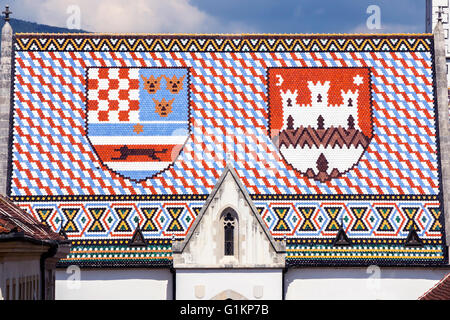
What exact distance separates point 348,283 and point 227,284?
11.8ft

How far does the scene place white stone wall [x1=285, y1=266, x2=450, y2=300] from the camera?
2875cm

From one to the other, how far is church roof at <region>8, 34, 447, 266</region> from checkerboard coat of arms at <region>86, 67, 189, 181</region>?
0.11 feet

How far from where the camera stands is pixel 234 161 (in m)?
30.0

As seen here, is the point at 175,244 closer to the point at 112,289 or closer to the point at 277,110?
the point at 112,289

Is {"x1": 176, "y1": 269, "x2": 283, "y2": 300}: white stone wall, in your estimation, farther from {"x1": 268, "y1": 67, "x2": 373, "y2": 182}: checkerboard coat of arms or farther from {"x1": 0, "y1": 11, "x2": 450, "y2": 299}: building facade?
{"x1": 268, "y1": 67, "x2": 373, "y2": 182}: checkerboard coat of arms

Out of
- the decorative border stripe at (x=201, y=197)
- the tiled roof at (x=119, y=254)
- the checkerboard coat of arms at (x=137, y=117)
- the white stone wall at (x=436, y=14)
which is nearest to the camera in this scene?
the tiled roof at (x=119, y=254)

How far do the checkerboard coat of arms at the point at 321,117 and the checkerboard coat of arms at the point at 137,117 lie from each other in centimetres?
284

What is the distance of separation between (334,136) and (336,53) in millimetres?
2641

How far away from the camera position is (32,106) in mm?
30250

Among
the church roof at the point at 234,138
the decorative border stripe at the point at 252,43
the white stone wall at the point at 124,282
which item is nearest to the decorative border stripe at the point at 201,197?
the church roof at the point at 234,138

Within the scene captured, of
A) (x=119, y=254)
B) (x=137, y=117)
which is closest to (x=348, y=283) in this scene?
(x=119, y=254)

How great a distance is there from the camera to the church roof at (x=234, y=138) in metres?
29.2

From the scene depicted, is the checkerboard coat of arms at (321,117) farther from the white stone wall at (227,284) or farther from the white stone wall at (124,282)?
the white stone wall at (124,282)

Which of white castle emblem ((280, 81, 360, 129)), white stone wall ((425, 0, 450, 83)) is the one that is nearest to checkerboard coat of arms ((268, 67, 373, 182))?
white castle emblem ((280, 81, 360, 129))
